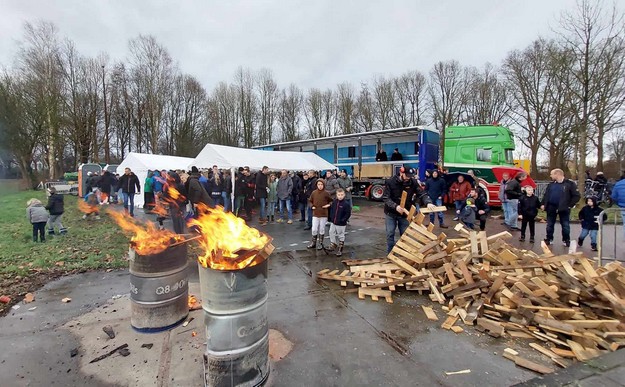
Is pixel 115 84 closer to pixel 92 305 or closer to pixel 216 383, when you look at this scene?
pixel 92 305

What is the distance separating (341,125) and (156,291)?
3825 cm

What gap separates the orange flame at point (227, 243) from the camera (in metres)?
2.62

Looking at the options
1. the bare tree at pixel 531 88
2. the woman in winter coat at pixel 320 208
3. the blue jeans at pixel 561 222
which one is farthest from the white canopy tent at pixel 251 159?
the bare tree at pixel 531 88

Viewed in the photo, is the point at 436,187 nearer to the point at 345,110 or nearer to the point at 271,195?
the point at 271,195

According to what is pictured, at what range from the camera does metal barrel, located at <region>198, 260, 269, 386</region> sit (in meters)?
2.53

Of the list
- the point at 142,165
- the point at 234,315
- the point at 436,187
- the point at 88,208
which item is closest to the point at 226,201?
the point at 142,165

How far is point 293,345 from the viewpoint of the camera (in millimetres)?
3381

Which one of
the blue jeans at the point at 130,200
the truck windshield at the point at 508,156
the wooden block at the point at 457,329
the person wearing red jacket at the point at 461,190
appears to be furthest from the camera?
the truck windshield at the point at 508,156

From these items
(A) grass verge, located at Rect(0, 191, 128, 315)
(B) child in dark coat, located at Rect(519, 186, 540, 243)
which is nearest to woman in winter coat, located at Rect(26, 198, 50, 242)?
(A) grass verge, located at Rect(0, 191, 128, 315)

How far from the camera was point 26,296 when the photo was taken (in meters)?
4.73

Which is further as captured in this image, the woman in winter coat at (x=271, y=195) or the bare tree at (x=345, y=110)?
the bare tree at (x=345, y=110)

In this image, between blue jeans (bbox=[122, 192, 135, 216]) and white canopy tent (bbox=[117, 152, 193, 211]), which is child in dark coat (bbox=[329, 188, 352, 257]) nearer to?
blue jeans (bbox=[122, 192, 135, 216])

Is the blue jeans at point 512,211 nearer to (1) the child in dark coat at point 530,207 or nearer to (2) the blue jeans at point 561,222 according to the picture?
(1) the child in dark coat at point 530,207

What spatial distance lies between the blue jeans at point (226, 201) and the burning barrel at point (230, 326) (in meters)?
9.93
